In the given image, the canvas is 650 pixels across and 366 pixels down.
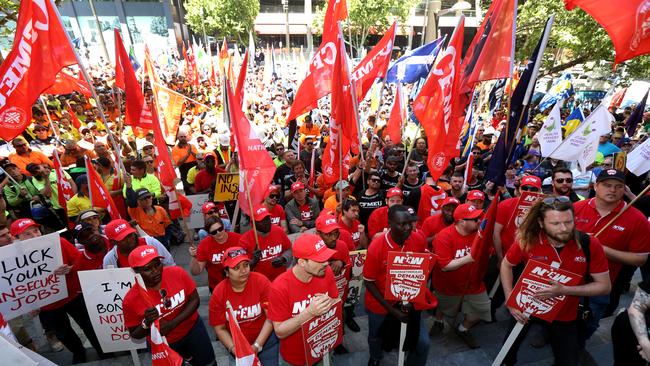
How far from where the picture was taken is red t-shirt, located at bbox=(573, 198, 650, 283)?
3682 mm

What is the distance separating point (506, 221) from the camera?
4562 millimetres

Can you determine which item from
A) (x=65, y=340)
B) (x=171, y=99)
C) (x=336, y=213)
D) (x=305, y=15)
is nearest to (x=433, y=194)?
(x=336, y=213)

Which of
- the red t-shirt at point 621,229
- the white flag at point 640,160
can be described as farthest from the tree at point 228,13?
the red t-shirt at point 621,229

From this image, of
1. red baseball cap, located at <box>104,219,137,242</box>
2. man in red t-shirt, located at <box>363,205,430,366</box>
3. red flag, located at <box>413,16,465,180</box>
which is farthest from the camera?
red flag, located at <box>413,16,465,180</box>

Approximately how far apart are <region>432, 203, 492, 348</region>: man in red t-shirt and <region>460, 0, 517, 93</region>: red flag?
201 cm

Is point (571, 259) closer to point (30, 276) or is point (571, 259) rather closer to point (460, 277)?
point (460, 277)

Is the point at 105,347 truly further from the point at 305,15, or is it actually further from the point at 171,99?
the point at 305,15

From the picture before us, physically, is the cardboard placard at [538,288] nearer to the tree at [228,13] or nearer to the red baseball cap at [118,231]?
the red baseball cap at [118,231]

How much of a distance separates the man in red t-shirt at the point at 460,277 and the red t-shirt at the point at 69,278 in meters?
4.23

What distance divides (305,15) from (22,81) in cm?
5168

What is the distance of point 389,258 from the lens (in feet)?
10.6

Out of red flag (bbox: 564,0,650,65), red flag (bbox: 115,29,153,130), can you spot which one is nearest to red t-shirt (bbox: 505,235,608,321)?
red flag (bbox: 564,0,650,65)

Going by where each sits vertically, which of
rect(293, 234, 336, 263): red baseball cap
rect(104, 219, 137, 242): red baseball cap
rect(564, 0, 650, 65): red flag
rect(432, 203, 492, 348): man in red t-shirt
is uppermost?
rect(564, 0, 650, 65): red flag

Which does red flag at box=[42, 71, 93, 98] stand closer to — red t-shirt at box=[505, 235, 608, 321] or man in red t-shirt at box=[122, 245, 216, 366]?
man in red t-shirt at box=[122, 245, 216, 366]
